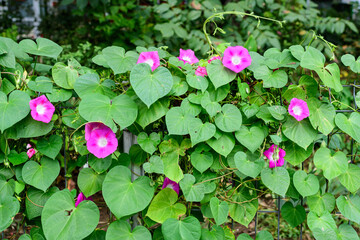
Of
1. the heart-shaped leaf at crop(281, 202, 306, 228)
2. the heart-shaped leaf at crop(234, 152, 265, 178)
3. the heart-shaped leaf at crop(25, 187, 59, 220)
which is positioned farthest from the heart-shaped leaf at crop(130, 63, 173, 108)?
Result: the heart-shaped leaf at crop(281, 202, 306, 228)

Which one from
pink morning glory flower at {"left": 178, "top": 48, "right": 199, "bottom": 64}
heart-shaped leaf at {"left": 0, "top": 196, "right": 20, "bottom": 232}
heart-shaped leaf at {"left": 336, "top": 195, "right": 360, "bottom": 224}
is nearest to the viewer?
heart-shaped leaf at {"left": 0, "top": 196, "right": 20, "bottom": 232}

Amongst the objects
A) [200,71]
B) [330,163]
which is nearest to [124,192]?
[200,71]

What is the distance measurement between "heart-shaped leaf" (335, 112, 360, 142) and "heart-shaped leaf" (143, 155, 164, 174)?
73 centimetres

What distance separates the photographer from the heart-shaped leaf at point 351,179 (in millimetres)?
1636

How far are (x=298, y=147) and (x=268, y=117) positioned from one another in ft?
0.64

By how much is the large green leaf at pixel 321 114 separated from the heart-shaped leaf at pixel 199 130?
0.41 metres

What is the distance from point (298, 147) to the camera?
161cm

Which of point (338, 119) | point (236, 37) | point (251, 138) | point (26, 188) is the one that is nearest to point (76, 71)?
point (26, 188)

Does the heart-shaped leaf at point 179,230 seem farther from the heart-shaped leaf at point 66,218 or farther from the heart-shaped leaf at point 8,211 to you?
the heart-shaped leaf at point 8,211

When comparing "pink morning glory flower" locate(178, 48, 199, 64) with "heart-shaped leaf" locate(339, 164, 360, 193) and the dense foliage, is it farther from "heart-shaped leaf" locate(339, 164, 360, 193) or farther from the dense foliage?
"heart-shaped leaf" locate(339, 164, 360, 193)

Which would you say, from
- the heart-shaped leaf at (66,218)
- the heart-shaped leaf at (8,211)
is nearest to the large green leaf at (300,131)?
the heart-shaped leaf at (66,218)

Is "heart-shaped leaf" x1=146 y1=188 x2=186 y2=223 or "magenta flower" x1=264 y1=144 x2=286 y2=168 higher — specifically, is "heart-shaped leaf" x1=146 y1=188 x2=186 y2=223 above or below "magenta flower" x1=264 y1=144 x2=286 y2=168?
below

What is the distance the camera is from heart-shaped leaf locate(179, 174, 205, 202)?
159 centimetres

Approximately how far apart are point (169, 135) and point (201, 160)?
0.17 meters
